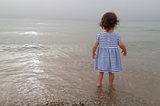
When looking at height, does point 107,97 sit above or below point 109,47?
below

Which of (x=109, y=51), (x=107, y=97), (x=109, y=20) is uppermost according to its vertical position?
(x=109, y=20)

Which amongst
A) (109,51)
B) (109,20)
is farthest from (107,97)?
(109,20)

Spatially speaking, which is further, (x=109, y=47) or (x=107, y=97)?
(x=109, y=47)

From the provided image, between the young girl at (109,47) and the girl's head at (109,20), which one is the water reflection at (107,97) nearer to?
the young girl at (109,47)

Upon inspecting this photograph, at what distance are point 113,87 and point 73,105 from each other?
1.24 m

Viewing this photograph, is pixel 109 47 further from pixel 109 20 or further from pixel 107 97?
pixel 107 97

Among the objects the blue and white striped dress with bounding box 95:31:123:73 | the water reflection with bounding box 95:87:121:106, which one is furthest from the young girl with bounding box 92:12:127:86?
the water reflection with bounding box 95:87:121:106

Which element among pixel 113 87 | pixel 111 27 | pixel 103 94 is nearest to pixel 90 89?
pixel 103 94

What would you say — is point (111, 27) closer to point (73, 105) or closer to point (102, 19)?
point (102, 19)

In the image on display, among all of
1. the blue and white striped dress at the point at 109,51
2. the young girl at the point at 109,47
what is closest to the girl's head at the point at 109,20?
the young girl at the point at 109,47

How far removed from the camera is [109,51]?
8.98 ft

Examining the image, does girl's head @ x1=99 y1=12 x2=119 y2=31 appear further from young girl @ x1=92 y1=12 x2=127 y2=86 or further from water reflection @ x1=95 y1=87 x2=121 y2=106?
water reflection @ x1=95 y1=87 x2=121 y2=106

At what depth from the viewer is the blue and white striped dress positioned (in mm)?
2721

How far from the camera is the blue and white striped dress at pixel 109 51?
107 inches
